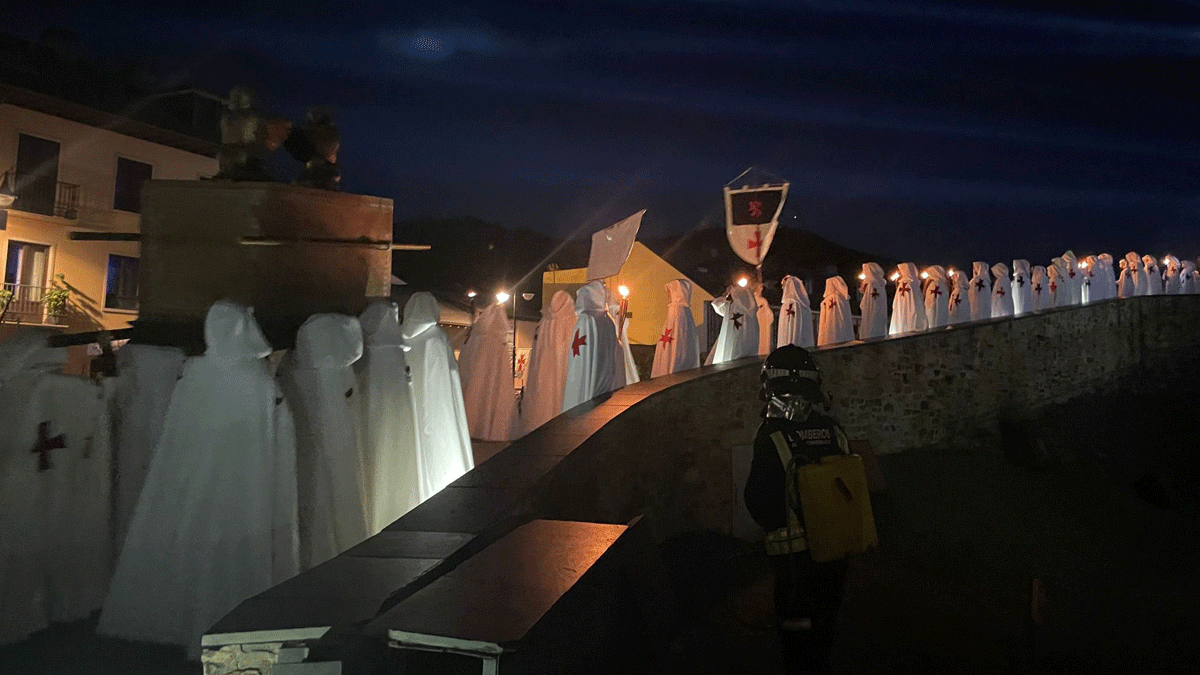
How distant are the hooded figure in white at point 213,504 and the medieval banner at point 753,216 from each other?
1036 centimetres

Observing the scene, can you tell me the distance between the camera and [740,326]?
13562mm

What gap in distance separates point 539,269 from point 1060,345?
65.6 ft

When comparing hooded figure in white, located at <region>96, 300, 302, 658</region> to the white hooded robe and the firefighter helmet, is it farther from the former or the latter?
the white hooded robe

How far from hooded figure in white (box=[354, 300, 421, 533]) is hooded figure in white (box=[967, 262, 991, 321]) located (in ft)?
57.8

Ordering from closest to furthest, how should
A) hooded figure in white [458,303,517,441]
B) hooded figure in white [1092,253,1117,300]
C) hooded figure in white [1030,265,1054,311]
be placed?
hooded figure in white [458,303,517,441], hooded figure in white [1030,265,1054,311], hooded figure in white [1092,253,1117,300]

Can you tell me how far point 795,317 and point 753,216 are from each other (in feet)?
11.8

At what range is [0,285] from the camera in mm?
16953

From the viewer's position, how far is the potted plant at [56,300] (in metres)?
17.8

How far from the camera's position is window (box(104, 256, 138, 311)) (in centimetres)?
1978

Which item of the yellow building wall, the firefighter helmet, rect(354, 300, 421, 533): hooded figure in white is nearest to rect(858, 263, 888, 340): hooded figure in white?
the yellow building wall

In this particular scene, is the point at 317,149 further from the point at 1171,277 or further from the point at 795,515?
the point at 1171,277

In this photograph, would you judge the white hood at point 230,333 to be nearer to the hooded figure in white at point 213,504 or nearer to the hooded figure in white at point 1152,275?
the hooded figure in white at point 213,504

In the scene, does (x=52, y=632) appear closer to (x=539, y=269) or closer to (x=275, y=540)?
(x=275, y=540)

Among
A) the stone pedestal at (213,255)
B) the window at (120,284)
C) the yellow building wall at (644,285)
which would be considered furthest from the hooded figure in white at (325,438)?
the yellow building wall at (644,285)
